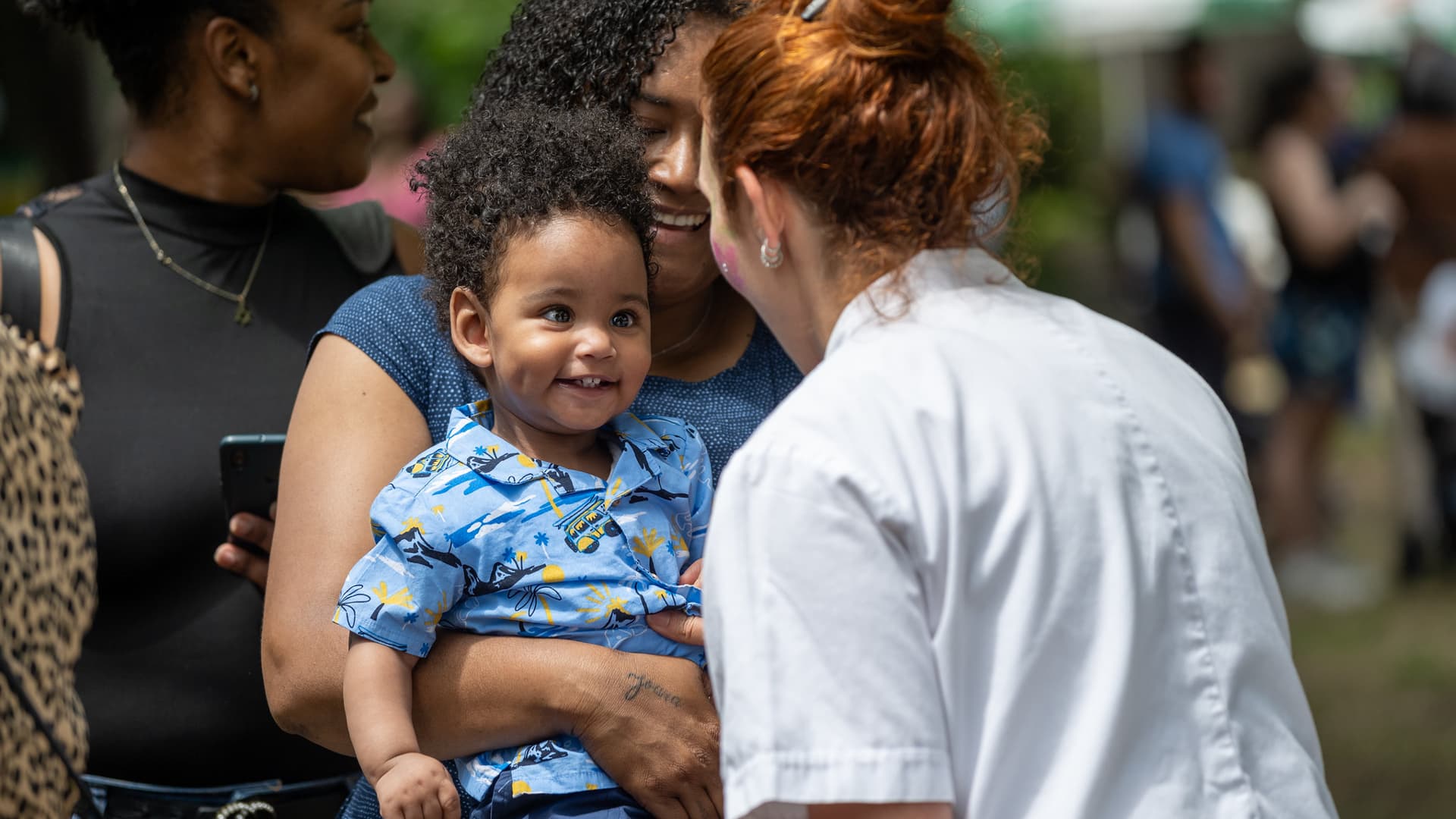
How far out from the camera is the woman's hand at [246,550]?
267 cm

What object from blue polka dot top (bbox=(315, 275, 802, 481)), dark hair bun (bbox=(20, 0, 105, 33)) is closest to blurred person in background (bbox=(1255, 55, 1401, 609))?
blue polka dot top (bbox=(315, 275, 802, 481))

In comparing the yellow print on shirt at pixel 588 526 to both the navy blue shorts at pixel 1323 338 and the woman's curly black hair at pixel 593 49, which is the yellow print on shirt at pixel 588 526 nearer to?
the woman's curly black hair at pixel 593 49

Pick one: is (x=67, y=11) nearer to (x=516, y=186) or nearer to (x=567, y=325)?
(x=516, y=186)

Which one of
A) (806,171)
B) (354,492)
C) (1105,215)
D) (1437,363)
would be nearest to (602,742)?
(354,492)

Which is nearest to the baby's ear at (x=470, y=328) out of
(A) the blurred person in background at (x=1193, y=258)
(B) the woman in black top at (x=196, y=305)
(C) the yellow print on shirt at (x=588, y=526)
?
(C) the yellow print on shirt at (x=588, y=526)

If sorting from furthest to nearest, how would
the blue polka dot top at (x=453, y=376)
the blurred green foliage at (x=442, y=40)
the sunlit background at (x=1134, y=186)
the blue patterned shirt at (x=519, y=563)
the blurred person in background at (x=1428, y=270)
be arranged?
the blurred green foliage at (x=442, y=40)
the blurred person in background at (x=1428, y=270)
the sunlit background at (x=1134, y=186)
the blue polka dot top at (x=453, y=376)
the blue patterned shirt at (x=519, y=563)

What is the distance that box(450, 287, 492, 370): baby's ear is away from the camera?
7.30ft

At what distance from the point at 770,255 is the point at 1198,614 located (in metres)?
0.59

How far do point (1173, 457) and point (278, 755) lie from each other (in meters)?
1.69

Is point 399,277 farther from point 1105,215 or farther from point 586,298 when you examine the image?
point 1105,215

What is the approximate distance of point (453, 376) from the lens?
238 centimetres

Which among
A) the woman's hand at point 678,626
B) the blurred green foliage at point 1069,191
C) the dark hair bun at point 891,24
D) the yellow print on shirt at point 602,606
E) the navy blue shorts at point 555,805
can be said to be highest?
the dark hair bun at point 891,24

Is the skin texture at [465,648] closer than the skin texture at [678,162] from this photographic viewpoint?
Yes

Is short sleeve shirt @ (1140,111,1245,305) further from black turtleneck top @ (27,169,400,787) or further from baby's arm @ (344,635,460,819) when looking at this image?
baby's arm @ (344,635,460,819)
